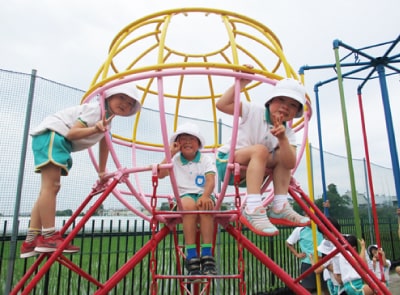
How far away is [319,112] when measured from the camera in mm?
5375

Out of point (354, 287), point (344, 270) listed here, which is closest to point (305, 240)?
point (344, 270)

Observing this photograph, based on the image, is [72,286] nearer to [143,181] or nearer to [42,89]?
[143,181]

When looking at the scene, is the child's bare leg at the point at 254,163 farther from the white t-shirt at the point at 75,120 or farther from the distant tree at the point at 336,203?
the distant tree at the point at 336,203

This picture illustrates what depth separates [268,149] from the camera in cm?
240

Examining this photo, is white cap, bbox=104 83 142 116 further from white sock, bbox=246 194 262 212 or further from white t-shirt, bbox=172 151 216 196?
white sock, bbox=246 194 262 212

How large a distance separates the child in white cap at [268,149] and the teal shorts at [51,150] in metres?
1.04

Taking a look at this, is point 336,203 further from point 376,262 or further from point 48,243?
point 48,243

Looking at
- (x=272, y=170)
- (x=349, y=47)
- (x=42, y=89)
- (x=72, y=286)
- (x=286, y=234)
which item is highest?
(x=349, y=47)

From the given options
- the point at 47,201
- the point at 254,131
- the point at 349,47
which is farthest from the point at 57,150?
the point at 349,47

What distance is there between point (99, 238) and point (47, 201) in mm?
2425

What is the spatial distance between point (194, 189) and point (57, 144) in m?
1.03

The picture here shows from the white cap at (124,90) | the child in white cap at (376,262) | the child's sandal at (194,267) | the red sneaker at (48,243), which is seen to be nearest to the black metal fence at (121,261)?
the child's sandal at (194,267)

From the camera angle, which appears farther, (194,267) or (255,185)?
(194,267)

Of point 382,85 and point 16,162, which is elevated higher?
point 382,85
